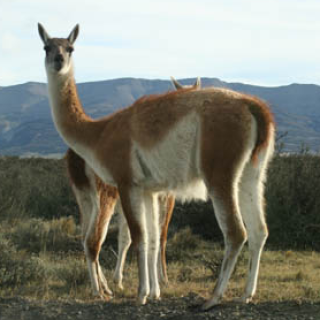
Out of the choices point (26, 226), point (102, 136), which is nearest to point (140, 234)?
point (102, 136)

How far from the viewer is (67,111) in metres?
7.34

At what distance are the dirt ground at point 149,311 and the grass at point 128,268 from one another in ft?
1.43

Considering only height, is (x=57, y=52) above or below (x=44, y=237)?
above

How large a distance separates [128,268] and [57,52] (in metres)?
3.58

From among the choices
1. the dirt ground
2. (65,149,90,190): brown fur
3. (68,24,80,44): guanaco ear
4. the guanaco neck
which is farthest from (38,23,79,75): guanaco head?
the dirt ground

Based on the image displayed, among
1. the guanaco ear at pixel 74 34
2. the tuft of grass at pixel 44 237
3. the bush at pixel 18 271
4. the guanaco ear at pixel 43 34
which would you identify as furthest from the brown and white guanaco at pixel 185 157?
the tuft of grass at pixel 44 237

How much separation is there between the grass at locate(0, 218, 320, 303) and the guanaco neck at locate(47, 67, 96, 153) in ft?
5.92

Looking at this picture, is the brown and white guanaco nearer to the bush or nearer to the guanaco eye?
the guanaco eye

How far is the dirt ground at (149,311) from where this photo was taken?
5.73 m

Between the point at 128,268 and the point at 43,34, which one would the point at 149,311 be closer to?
the point at 128,268

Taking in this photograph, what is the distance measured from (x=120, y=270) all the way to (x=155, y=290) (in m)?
1.34

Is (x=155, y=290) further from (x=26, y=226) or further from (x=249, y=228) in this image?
(x=26, y=226)

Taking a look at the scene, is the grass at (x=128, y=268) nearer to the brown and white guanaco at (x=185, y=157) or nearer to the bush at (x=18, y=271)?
the bush at (x=18, y=271)

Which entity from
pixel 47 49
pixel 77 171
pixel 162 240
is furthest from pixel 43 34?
pixel 162 240
